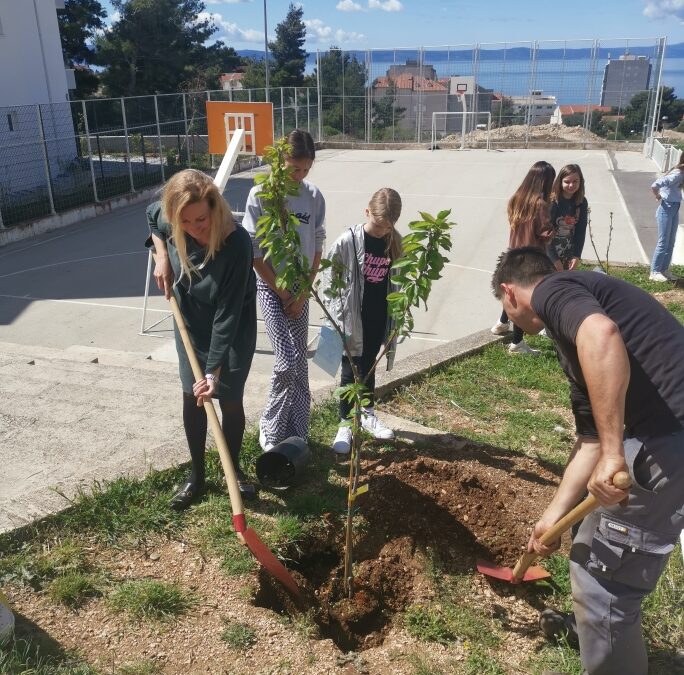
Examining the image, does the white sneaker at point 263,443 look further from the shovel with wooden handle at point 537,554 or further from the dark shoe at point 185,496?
the shovel with wooden handle at point 537,554

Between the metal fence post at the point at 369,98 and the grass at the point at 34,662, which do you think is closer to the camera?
the grass at the point at 34,662

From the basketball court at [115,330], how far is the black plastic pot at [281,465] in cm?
60

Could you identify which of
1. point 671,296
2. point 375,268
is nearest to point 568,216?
point 671,296

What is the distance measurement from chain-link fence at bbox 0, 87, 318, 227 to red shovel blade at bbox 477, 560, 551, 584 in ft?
39.7

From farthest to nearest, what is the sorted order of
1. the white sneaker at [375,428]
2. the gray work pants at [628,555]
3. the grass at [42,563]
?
the white sneaker at [375,428]
the grass at [42,563]
the gray work pants at [628,555]

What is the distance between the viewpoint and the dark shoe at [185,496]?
3570mm

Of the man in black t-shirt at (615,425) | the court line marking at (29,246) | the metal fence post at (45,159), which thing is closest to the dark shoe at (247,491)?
the man in black t-shirt at (615,425)

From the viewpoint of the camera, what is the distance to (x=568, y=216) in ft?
20.1

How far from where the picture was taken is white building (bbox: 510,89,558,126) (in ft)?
92.0

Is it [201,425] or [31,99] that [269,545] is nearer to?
[201,425]

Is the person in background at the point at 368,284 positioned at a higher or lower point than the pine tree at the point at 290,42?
lower

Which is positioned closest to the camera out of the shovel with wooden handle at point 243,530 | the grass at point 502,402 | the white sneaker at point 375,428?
the shovel with wooden handle at point 243,530

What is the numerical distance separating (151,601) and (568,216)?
489cm

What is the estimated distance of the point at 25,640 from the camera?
106 inches
